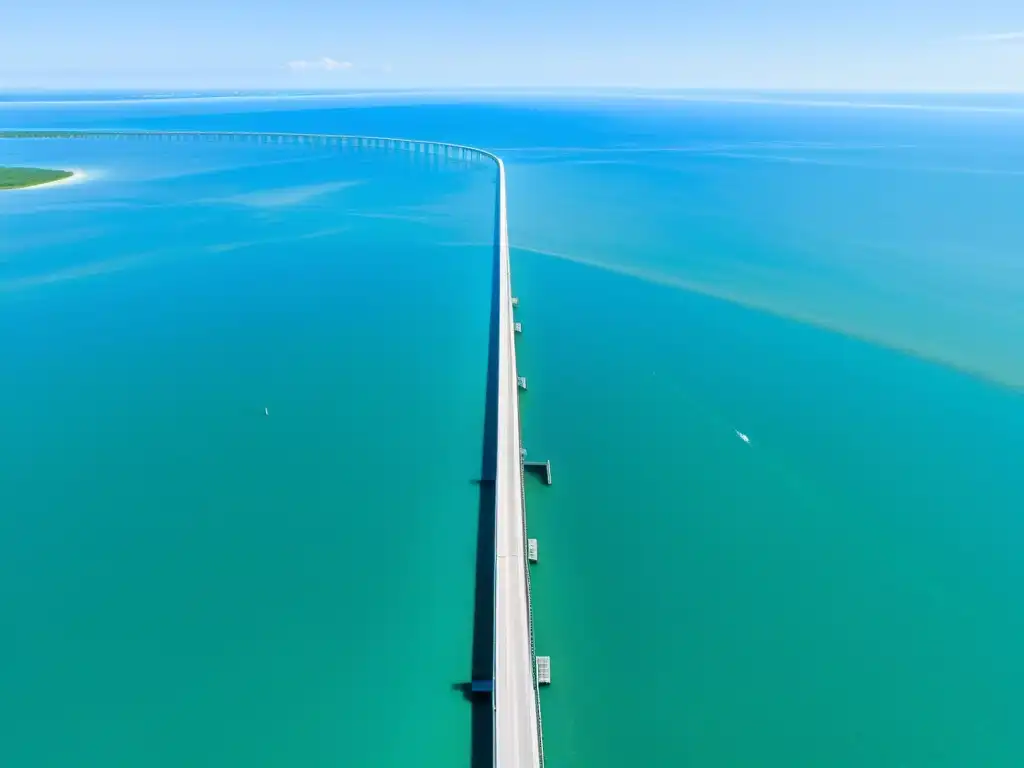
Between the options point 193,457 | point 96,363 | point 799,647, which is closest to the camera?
point 799,647

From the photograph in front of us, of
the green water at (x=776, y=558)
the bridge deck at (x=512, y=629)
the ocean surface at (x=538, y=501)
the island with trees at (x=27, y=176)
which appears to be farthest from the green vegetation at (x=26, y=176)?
the bridge deck at (x=512, y=629)

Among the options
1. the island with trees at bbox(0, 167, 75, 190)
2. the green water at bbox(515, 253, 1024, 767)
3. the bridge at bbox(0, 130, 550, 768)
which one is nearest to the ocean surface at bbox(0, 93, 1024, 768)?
the green water at bbox(515, 253, 1024, 767)

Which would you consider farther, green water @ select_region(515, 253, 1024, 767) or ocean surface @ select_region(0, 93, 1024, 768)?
ocean surface @ select_region(0, 93, 1024, 768)

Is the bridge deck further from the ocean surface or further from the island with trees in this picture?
the island with trees

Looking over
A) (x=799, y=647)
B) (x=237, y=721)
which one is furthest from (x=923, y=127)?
(x=237, y=721)

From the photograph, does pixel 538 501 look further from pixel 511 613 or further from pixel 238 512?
pixel 238 512

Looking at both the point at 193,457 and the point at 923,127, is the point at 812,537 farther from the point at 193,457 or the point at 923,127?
the point at 923,127
